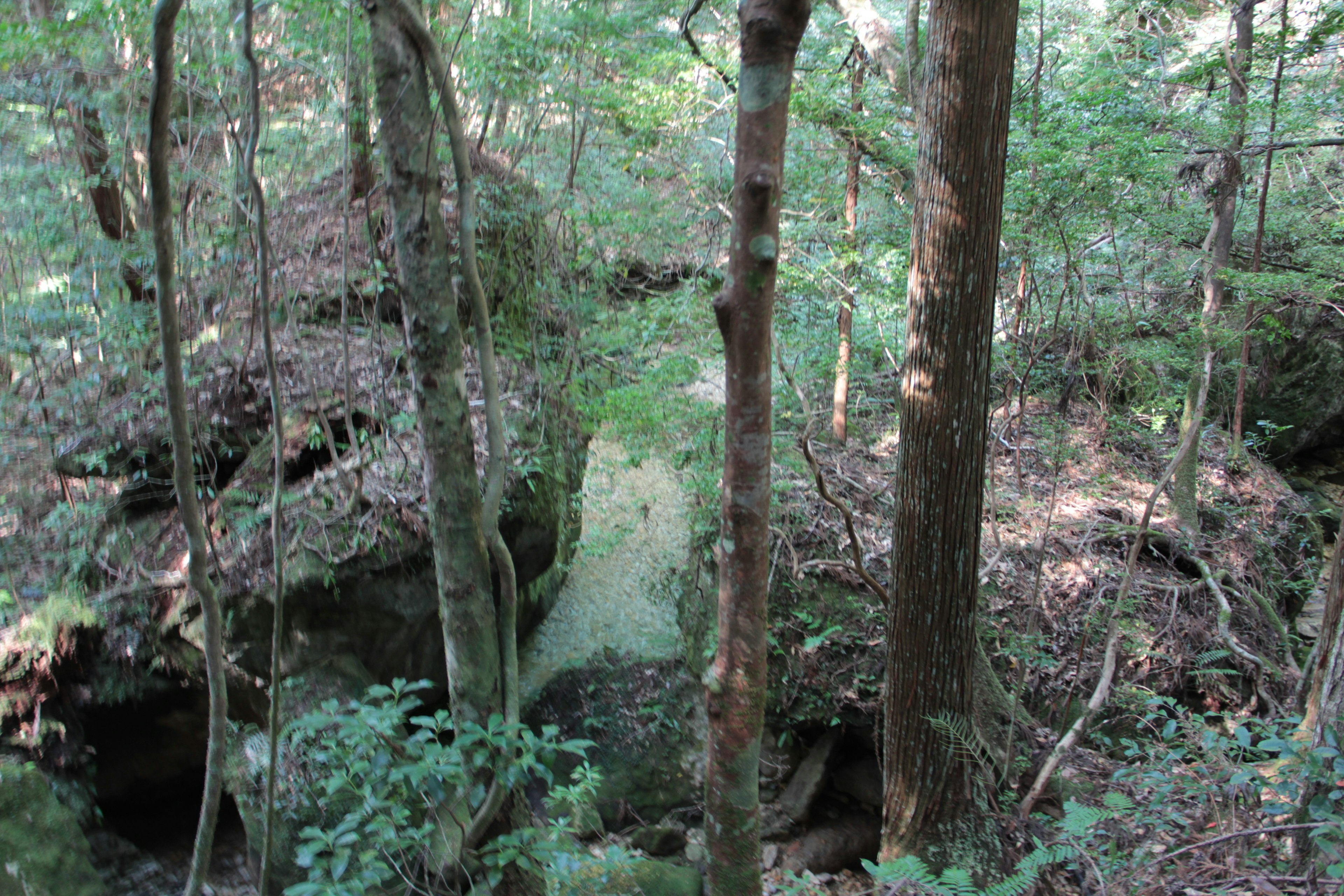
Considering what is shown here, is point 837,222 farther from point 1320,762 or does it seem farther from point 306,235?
point 1320,762

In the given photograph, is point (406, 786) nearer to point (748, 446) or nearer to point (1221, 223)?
point (748, 446)

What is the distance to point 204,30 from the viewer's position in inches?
197

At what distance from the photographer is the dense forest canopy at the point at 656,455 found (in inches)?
113

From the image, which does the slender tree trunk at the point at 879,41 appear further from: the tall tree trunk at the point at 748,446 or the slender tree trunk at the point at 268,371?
the slender tree trunk at the point at 268,371

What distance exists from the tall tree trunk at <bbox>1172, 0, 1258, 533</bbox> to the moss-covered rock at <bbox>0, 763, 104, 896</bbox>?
8992 mm

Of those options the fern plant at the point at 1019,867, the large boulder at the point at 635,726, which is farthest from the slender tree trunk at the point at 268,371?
the large boulder at the point at 635,726

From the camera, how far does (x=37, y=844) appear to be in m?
3.91

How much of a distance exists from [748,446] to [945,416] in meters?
1.48

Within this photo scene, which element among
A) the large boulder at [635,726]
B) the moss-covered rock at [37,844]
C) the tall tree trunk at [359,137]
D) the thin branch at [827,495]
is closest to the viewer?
the moss-covered rock at [37,844]

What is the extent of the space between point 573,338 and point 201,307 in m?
2.98

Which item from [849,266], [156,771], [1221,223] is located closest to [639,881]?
[156,771]

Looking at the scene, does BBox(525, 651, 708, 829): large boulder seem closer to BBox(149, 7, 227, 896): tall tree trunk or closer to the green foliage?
the green foliage

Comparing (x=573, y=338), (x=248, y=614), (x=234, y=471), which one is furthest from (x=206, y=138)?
(x=248, y=614)

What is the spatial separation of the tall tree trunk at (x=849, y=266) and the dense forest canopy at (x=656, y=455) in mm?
77
